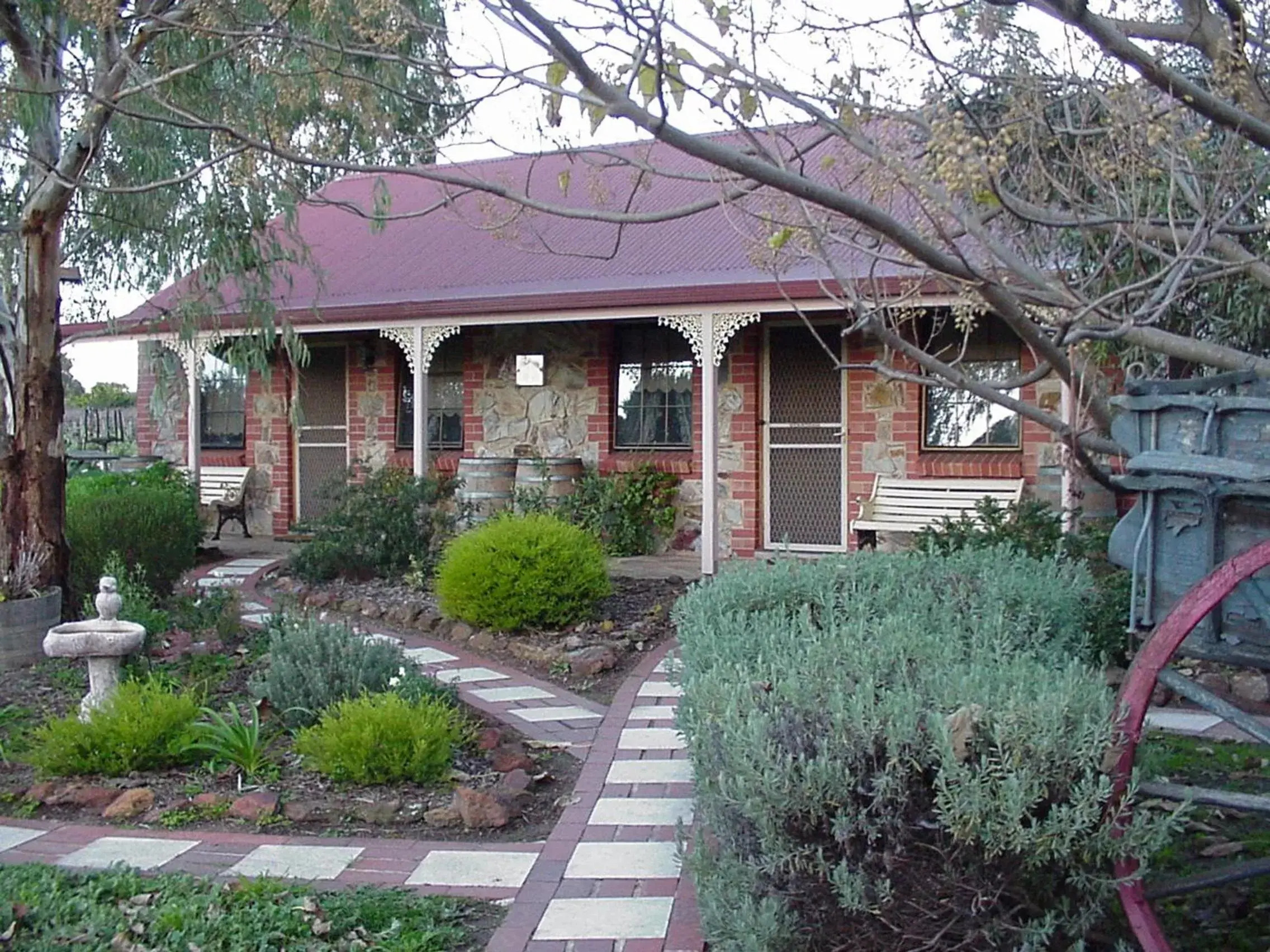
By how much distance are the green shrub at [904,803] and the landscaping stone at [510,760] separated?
2.06 metres

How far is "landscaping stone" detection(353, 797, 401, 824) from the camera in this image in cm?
429

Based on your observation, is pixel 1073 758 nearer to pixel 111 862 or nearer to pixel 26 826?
pixel 111 862

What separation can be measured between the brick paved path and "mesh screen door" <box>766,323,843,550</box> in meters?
5.87

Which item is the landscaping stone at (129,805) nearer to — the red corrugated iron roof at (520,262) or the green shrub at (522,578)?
the green shrub at (522,578)

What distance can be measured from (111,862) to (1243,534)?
3.42 meters

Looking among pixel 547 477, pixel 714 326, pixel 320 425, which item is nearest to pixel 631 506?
pixel 547 477

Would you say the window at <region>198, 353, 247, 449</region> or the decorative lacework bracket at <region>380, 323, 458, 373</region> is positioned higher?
the decorative lacework bracket at <region>380, 323, 458, 373</region>

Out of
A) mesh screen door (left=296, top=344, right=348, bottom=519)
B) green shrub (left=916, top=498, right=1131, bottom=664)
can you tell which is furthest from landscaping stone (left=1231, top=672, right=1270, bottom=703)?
mesh screen door (left=296, top=344, right=348, bottom=519)

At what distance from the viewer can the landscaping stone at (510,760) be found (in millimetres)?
4863

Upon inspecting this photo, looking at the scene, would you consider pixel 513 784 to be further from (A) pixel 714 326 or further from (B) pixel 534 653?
(A) pixel 714 326

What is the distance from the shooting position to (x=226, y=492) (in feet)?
44.1

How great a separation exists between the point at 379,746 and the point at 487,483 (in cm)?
601

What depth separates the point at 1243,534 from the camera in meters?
2.61

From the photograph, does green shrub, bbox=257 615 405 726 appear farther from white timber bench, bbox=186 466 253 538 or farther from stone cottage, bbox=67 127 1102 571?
white timber bench, bbox=186 466 253 538
